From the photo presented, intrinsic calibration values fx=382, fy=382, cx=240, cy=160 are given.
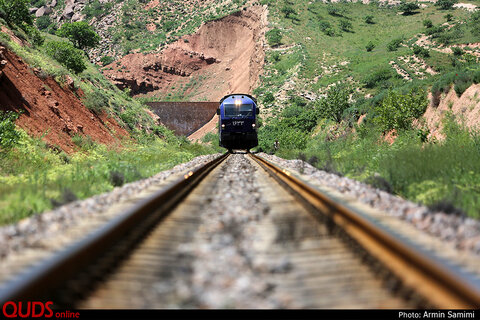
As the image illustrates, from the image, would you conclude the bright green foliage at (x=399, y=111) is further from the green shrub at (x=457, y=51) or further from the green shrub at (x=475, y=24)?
the green shrub at (x=475, y=24)

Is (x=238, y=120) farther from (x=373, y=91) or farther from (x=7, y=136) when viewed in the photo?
(x=373, y=91)

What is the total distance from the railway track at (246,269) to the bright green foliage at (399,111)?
16.9 m

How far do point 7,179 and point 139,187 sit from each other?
317 centimetres

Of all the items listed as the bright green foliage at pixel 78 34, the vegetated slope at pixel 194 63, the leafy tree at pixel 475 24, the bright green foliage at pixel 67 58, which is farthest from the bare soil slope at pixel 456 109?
the bright green foliage at pixel 78 34

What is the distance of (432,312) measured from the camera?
247cm

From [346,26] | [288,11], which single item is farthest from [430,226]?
[346,26]

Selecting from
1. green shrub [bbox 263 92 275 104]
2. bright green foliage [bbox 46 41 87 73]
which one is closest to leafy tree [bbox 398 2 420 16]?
green shrub [bbox 263 92 275 104]

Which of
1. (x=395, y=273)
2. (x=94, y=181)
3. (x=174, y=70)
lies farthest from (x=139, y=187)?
(x=174, y=70)

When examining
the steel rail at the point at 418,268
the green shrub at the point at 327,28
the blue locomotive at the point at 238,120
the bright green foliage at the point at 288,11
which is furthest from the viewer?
the bright green foliage at the point at 288,11

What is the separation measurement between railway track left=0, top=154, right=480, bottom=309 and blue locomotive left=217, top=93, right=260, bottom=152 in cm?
2004

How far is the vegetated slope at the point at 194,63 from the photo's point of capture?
287 feet

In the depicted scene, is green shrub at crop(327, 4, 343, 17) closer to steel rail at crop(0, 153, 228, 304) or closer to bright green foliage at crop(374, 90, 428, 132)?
bright green foliage at crop(374, 90, 428, 132)

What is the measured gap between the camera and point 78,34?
8075 centimetres

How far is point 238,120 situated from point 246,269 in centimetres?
2205
